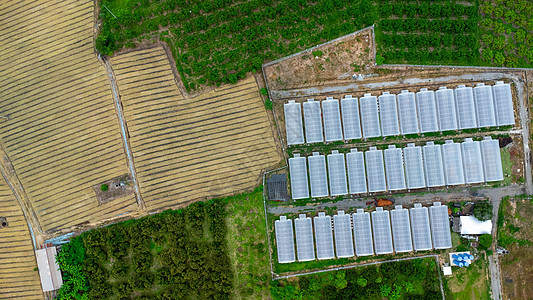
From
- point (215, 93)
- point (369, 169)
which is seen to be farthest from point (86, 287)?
point (369, 169)

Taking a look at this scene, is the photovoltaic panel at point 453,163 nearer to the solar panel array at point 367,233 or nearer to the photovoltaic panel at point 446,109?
the photovoltaic panel at point 446,109

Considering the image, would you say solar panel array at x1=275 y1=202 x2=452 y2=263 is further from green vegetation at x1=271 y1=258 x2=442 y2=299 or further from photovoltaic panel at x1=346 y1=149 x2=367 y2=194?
photovoltaic panel at x1=346 y1=149 x2=367 y2=194

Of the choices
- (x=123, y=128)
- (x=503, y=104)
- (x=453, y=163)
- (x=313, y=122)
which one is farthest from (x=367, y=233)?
(x=123, y=128)

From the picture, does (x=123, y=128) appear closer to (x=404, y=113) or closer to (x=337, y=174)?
(x=337, y=174)

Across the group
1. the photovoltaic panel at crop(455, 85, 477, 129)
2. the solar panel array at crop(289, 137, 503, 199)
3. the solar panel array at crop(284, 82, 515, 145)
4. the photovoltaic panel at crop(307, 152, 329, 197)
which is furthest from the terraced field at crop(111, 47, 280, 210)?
the photovoltaic panel at crop(455, 85, 477, 129)

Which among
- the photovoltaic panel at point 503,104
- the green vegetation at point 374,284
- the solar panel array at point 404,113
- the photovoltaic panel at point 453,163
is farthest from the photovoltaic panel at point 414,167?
the photovoltaic panel at point 503,104

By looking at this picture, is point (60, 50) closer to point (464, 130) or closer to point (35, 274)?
point (35, 274)
